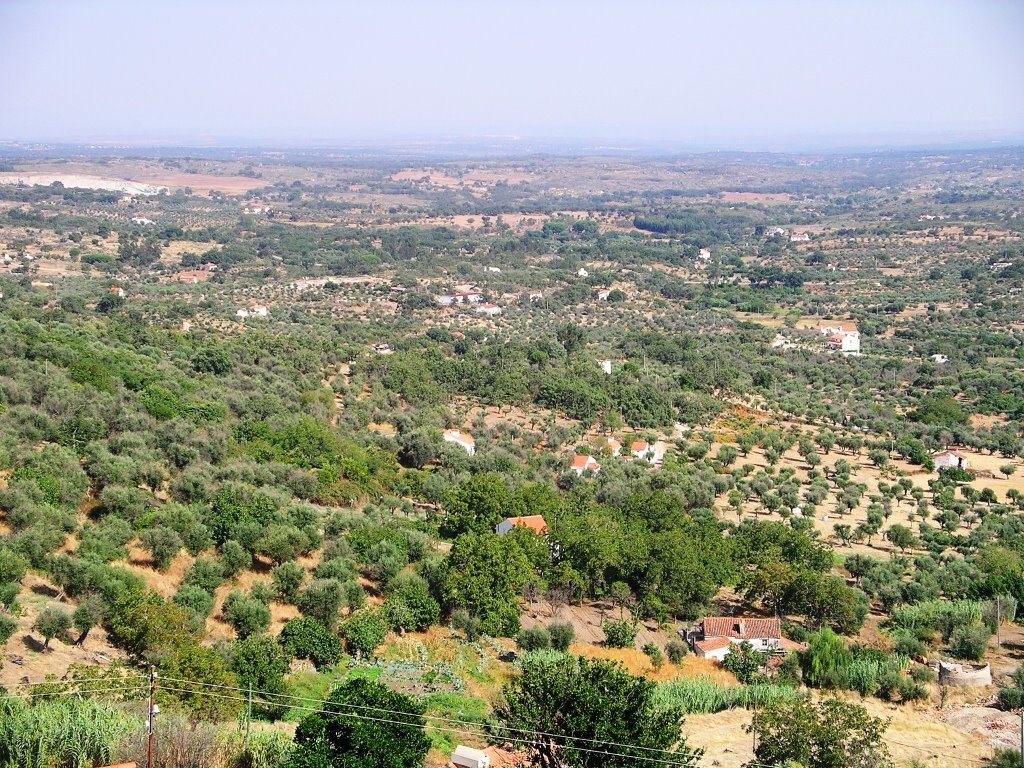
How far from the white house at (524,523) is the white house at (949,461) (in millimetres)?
20557

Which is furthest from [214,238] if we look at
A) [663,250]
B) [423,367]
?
[423,367]

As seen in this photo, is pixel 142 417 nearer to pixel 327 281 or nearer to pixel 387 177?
pixel 327 281

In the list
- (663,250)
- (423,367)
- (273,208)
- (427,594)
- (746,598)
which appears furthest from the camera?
(273,208)

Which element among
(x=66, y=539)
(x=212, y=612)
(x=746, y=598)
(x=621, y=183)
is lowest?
(x=746, y=598)

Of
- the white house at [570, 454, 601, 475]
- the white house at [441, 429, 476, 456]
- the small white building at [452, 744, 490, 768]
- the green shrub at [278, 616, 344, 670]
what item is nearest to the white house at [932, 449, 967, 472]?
the white house at [570, 454, 601, 475]

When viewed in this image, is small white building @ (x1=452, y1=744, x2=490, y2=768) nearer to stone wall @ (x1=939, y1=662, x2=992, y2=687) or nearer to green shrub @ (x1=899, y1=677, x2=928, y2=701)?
green shrub @ (x1=899, y1=677, x2=928, y2=701)

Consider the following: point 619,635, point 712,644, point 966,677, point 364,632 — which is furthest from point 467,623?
point 966,677

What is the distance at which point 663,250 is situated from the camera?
10462 cm

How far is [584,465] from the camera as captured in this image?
3547 cm

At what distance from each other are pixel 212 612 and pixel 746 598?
12655mm

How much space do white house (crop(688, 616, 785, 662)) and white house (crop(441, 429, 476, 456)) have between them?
14.8m

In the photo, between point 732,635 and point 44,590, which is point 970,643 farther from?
point 44,590

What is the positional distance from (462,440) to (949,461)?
19884 mm

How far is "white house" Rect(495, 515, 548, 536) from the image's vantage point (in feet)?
84.4
